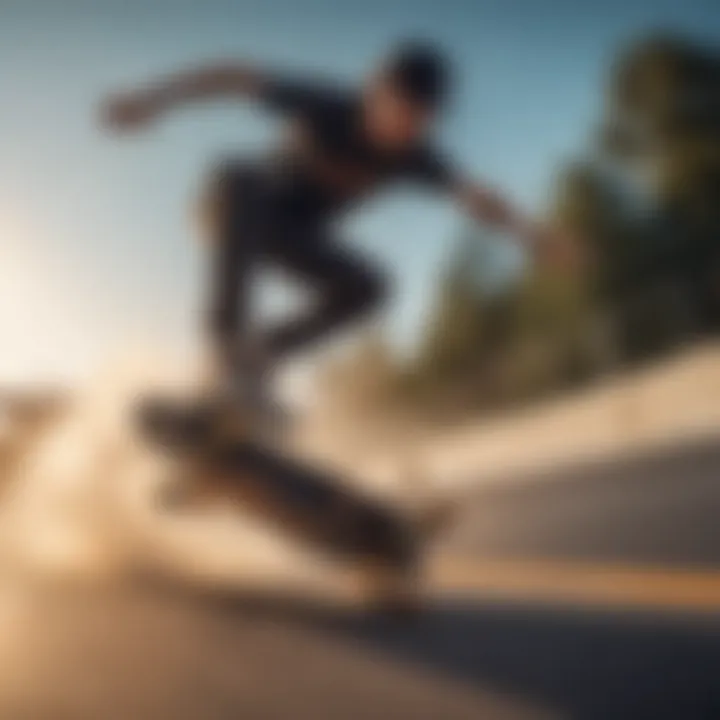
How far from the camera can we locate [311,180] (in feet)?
7.97

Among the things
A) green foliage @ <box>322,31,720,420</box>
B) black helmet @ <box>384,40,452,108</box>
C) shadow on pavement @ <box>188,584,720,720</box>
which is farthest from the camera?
green foliage @ <box>322,31,720,420</box>

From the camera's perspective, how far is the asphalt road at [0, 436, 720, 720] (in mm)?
1636

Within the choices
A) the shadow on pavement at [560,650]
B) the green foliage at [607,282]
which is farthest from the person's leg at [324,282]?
the shadow on pavement at [560,650]

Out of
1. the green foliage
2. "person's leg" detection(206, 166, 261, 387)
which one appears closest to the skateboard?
"person's leg" detection(206, 166, 261, 387)

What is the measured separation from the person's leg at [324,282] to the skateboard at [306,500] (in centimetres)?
22

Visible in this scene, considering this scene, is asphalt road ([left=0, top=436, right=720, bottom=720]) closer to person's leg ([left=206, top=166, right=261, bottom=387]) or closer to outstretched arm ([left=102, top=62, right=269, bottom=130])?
person's leg ([left=206, top=166, right=261, bottom=387])

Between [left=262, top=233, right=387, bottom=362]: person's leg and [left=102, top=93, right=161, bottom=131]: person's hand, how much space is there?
0.37 meters

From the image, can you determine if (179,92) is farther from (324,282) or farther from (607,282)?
(607,282)

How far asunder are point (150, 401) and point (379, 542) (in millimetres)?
562

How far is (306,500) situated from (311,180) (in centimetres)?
68

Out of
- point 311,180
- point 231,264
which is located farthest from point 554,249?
point 231,264

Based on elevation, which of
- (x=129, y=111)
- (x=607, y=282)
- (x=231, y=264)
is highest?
(x=607, y=282)

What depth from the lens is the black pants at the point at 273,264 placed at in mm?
2357

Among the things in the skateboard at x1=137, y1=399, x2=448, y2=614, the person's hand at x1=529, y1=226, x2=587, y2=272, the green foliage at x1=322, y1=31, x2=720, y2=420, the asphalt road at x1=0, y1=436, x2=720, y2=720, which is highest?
the green foliage at x1=322, y1=31, x2=720, y2=420
